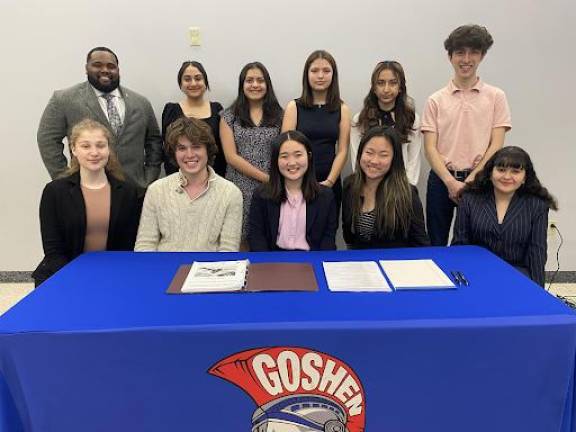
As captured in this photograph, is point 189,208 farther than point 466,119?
No

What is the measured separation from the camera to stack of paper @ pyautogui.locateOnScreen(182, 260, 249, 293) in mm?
1419

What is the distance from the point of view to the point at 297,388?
4.04 feet

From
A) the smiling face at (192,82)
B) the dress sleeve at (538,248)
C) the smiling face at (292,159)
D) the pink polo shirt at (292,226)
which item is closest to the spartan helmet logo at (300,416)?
the pink polo shirt at (292,226)

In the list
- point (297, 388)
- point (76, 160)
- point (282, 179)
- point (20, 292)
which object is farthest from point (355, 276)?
point (20, 292)

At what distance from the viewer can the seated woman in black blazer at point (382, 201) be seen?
2.13m

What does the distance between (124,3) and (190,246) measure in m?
1.87

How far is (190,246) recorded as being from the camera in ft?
6.82

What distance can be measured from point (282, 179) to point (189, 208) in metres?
0.43

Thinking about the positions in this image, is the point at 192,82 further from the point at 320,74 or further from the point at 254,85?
the point at 320,74

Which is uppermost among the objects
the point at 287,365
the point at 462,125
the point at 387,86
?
the point at 387,86

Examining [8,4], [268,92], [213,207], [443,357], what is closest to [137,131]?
[268,92]

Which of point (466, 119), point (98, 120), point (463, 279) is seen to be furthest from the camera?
point (98, 120)

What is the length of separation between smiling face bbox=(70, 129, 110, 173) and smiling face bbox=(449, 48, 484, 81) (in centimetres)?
177

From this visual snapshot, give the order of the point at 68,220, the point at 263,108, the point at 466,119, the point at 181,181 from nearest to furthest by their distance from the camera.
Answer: the point at 68,220 → the point at 181,181 → the point at 466,119 → the point at 263,108
